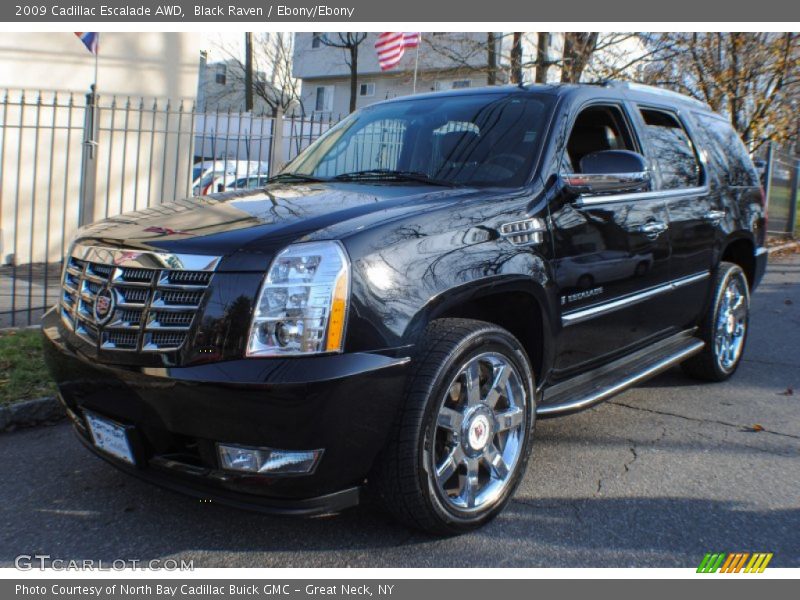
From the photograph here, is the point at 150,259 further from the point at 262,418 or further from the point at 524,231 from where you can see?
the point at 524,231

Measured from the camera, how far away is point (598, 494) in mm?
3576

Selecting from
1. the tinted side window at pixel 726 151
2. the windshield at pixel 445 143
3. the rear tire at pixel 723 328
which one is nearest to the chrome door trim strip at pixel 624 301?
the rear tire at pixel 723 328

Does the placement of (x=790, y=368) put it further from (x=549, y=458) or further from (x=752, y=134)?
(x=752, y=134)

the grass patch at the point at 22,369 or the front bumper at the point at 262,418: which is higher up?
the front bumper at the point at 262,418

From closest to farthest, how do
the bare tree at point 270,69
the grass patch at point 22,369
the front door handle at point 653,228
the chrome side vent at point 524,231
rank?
the chrome side vent at point 524,231 → the front door handle at point 653,228 → the grass patch at point 22,369 → the bare tree at point 270,69

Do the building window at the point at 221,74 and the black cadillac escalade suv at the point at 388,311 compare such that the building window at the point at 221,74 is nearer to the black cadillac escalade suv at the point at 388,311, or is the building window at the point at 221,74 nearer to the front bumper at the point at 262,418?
the black cadillac escalade suv at the point at 388,311

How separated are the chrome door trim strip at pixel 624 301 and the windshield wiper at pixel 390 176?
878mm

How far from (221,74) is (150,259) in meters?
39.8

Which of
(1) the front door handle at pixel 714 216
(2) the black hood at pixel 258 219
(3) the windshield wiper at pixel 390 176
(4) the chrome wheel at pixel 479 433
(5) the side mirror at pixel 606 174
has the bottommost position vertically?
(4) the chrome wheel at pixel 479 433

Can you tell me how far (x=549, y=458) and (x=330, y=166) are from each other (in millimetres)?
2041

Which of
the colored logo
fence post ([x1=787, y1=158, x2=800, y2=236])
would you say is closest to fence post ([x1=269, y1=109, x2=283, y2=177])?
the colored logo

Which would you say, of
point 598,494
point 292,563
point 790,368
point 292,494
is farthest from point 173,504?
point 790,368

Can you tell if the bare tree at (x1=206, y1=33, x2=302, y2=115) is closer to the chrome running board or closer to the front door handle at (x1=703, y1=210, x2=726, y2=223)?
the front door handle at (x1=703, y1=210, x2=726, y2=223)

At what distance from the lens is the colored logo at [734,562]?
294cm
